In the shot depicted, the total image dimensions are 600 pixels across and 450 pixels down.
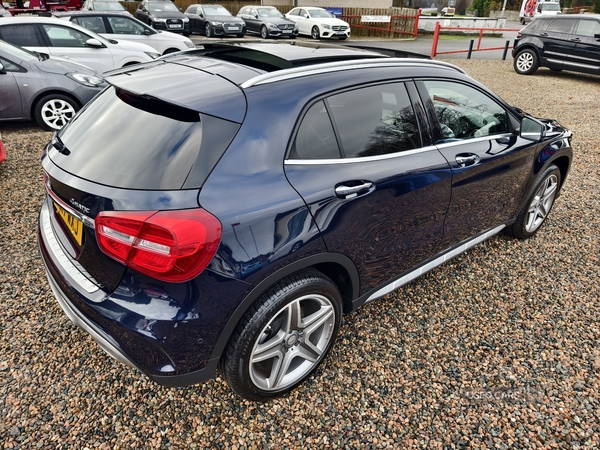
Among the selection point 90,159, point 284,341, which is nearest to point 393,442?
point 284,341

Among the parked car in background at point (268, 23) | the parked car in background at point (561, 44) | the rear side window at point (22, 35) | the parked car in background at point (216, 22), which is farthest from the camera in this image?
the parked car in background at point (268, 23)

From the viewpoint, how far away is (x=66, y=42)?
8.15 meters

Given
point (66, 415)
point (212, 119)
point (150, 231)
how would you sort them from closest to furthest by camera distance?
point (150, 231) < point (212, 119) < point (66, 415)

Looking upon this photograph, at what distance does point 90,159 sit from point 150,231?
59 cm

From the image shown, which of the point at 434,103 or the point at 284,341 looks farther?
the point at 434,103

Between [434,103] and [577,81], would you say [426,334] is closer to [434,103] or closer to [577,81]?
[434,103]

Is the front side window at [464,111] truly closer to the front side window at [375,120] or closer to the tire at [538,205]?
the front side window at [375,120]

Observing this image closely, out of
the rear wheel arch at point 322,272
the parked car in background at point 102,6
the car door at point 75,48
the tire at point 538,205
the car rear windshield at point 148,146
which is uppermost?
the parked car in background at point 102,6

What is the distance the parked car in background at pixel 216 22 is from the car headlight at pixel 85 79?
47.8 ft

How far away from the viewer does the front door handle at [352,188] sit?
2.09m

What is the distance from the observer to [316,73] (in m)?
2.18

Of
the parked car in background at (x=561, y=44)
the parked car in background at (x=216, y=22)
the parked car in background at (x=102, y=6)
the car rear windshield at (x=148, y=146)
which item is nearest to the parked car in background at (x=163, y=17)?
the parked car in background at (x=102, y=6)

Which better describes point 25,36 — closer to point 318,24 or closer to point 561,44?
point 561,44

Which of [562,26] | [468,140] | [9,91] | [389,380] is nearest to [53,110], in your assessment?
[9,91]
